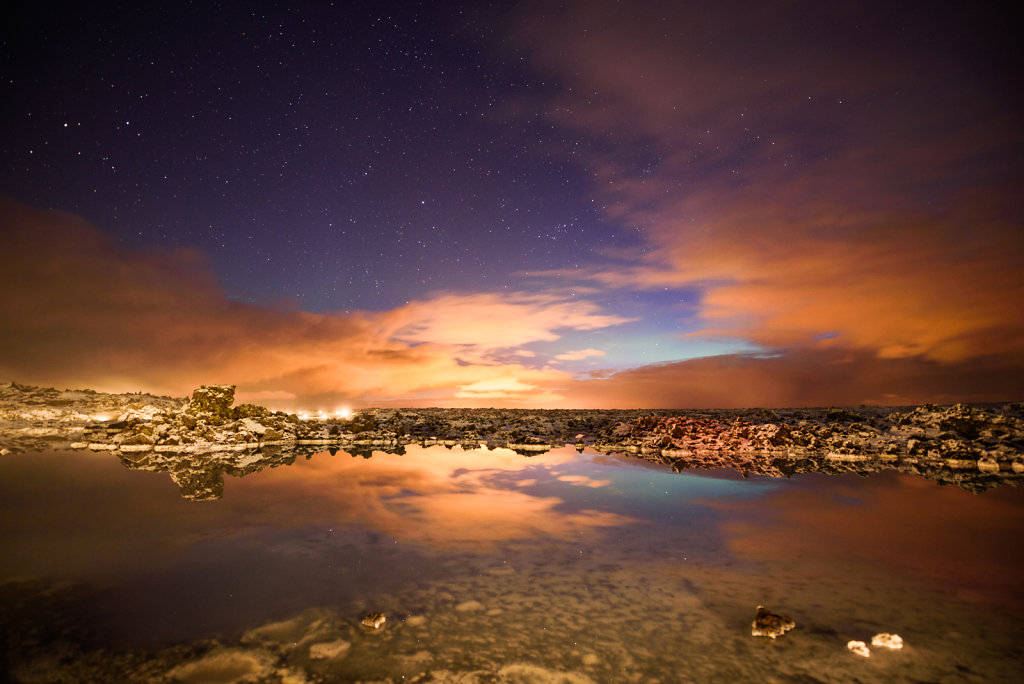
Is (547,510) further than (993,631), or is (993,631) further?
(547,510)

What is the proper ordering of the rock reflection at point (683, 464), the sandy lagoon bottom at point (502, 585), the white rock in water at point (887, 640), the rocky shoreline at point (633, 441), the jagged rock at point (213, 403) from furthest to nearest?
the jagged rock at point (213, 403)
the rocky shoreline at point (633, 441)
the rock reflection at point (683, 464)
the white rock in water at point (887, 640)
the sandy lagoon bottom at point (502, 585)

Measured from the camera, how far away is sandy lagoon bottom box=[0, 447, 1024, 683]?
3027 millimetres

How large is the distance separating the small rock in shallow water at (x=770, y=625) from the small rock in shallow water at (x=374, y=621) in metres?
2.87

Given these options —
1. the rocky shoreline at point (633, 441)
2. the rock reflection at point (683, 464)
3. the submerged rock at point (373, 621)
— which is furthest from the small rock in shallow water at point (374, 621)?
the rocky shoreline at point (633, 441)

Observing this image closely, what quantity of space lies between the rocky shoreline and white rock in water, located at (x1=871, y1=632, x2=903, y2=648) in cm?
862

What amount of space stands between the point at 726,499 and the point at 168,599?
27.3ft

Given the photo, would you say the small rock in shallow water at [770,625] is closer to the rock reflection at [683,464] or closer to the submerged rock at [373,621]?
the submerged rock at [373,621]

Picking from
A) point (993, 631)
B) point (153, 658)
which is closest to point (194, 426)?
point (153, 658)

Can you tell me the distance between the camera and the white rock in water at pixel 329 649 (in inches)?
122

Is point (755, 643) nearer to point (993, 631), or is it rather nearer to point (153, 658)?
→ point (993, 631)

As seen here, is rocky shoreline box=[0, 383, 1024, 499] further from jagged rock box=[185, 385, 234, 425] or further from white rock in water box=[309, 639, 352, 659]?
white rock in water box=[309, 639, 352, 659]

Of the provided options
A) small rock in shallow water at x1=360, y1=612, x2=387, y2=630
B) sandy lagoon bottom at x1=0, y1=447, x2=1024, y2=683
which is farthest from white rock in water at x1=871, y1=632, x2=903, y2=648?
small rock in shallow water at x1=360, y1=612, x2=387, y2=630

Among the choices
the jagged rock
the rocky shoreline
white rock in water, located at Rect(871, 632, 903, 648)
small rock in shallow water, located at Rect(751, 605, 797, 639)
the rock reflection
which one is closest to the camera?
white rock in water, located at Rect(871, 632, 903, 648)

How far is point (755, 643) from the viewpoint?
3.28 metres
